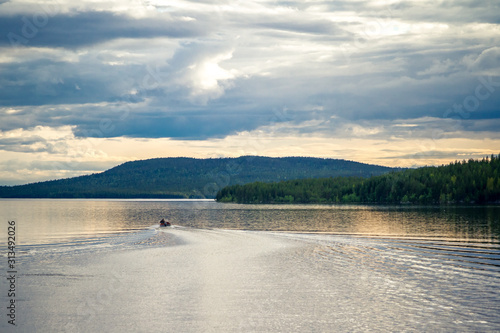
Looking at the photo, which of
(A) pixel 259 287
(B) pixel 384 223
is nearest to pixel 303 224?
(B) pixel 384 223

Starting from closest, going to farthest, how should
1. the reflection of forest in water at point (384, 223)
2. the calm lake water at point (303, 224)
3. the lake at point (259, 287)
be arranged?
the lake at point (259, 287)
the calm lake water at point (303, 224)
the reflection of forest in water at point (384, 223)

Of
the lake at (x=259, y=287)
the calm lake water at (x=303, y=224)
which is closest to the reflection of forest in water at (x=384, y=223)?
the calm lake water at (x=303, y=224)

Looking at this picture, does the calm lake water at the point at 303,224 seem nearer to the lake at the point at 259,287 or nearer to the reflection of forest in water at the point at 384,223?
the reflection of forest in water at the point at 384,223

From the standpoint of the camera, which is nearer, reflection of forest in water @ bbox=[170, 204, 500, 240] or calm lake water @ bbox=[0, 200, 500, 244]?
calm lake water @ bbox=[0, 200, 500, 244]

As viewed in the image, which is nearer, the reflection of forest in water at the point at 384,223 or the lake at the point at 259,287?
the lake at the point at 259,287

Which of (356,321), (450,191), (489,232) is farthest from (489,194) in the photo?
(356,321)

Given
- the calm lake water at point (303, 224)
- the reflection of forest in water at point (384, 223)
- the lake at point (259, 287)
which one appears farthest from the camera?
the reflection of forest in water at point (384, 223)

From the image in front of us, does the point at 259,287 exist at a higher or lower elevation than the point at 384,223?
higher

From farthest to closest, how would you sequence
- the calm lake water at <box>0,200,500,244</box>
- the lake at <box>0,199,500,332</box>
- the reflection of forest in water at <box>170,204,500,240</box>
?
the reflection of forest in water at <box>170,204,500,240</box>, the calm lake water at <box>0,200,500,244</box>, the lake at <box>0,199,500,332</box>

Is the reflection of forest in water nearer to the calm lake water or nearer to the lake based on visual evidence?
the calm lake water

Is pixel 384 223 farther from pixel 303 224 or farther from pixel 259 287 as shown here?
A: pixel 259 287

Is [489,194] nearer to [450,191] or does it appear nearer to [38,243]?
[450,191]

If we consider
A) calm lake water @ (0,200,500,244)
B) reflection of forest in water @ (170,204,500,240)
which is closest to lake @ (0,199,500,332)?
calm lake water @ (0,200,500,244)

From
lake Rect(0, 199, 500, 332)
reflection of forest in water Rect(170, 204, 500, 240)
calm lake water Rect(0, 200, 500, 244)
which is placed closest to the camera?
lake Rect(0, 199, 500, 332)
